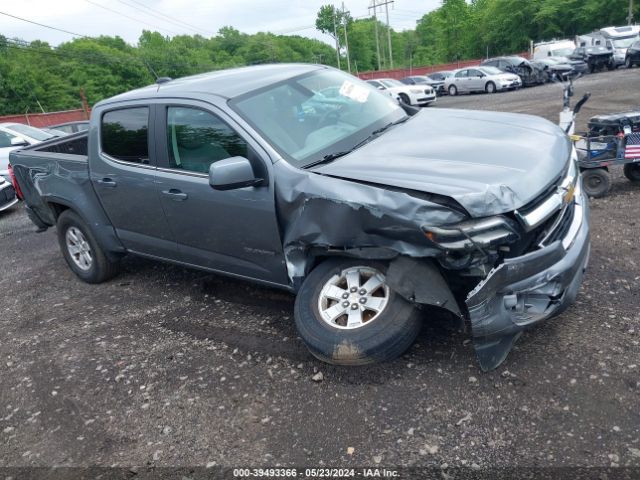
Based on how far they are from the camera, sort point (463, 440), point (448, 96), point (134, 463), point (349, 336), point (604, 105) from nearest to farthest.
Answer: point (463, 440), point (134, 463), point (349, 336), point (604, 105), point (448, 96)

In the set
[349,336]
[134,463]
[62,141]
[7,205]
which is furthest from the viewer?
[7,205]

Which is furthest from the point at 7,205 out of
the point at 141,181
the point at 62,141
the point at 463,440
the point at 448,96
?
the point at 448,96

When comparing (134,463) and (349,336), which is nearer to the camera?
(134,463)

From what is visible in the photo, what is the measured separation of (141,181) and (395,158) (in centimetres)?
214

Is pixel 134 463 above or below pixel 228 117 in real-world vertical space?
below

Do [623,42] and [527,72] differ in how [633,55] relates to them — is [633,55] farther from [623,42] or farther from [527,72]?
[527,72]

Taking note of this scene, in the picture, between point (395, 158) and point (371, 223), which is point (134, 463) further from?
point (395, 158)

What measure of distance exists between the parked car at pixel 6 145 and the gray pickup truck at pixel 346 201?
6.54m

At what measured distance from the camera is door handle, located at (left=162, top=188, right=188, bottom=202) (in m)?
3.88

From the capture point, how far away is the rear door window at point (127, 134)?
4.19 meters

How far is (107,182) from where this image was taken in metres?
4.49


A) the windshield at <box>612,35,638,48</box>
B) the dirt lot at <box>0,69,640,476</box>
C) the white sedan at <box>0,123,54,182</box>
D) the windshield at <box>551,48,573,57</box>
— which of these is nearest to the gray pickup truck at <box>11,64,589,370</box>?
the dirt lot at <box>0,69,640,476</box>

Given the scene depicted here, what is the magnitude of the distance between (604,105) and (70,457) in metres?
14.4

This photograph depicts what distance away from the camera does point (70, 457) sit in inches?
114
